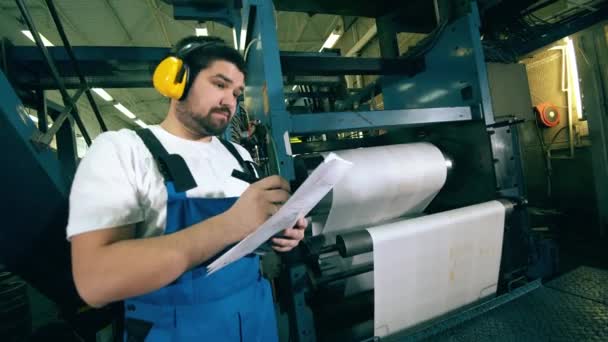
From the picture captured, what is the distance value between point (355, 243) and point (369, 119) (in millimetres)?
515

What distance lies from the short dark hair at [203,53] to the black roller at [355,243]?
690 mm

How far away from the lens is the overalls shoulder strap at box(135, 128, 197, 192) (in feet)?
2.18

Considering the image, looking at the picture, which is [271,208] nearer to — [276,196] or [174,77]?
[276,196]

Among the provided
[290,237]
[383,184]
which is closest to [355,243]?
[290,237]

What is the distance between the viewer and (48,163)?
2.93 feet

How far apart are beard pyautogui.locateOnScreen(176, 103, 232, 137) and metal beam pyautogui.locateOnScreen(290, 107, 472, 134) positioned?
26 centimetres

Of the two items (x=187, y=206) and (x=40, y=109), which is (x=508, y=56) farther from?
(x=40, y=109)

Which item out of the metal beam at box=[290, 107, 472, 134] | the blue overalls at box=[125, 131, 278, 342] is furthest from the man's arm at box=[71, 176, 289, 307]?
the metal beam at box=[290, 107, 472, 134]

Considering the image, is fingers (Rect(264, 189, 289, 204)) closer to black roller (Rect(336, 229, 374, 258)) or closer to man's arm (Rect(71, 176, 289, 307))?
man's arm (Rect(71, 176, 289, 307))

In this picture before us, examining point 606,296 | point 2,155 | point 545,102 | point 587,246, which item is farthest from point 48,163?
point 545,102

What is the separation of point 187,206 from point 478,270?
1174mm

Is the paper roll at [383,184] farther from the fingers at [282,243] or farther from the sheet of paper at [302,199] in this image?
the sheet of paper at [302,199]

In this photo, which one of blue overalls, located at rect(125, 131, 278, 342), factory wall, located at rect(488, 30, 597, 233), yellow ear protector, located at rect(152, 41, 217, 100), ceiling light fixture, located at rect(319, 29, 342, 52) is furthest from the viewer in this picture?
ceiling light fixture, located at rect(319, 29, 342, 52)

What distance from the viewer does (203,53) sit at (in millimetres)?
841
